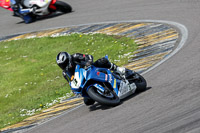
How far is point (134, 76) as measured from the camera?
28.7 ft

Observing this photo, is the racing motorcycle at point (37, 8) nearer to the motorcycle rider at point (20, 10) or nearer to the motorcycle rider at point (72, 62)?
the motorcycle rider at point (20, 10)

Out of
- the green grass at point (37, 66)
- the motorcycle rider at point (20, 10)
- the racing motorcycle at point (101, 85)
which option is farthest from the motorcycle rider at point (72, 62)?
the motorcycle rider at point (20, 10)

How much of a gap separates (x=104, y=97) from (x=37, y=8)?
38.2 ft

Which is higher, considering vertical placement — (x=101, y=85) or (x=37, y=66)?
(x=101, y=85)

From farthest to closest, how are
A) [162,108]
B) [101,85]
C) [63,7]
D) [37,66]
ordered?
[63,7]
[37,66]
[101,85]
[162,108]

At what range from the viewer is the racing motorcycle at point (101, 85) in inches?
307

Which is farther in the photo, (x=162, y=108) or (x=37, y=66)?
(x=37, y=66)

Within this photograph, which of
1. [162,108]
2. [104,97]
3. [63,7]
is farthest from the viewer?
[63,7]

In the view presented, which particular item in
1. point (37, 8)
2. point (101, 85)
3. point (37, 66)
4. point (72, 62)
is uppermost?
point (72, 62)

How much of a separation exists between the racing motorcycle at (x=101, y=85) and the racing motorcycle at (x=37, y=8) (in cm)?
1037

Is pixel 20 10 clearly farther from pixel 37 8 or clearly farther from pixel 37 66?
pixel 37 66

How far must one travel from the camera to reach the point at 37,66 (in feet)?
44.4

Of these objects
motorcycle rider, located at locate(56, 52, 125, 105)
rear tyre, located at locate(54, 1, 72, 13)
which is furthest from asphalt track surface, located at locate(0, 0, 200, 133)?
rear tyre, located at locate(54, 1, 72, 13)

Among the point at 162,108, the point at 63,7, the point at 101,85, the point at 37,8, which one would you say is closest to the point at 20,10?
the point at 37,8
